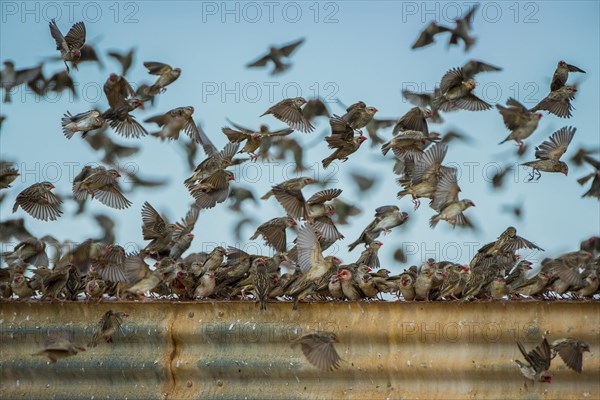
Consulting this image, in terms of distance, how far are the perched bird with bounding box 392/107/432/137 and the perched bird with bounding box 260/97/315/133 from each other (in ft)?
2.95

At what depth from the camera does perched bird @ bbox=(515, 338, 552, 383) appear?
18.9 ft

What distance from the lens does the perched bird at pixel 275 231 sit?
320 inches

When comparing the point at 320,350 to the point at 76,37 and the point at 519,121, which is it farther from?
the point at 76,37

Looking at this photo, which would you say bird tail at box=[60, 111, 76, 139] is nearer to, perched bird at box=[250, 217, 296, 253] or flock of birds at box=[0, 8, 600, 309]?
flock of birds at box=[0, 8, 600, 309]

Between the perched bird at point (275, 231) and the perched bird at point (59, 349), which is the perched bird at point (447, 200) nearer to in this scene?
the perched bird at point (275, 231)

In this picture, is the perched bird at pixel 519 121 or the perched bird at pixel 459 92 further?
the perched bird at pixel 459 92

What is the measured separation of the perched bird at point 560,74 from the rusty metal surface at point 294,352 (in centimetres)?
357

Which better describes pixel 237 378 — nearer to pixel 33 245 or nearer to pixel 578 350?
pixel 578 350

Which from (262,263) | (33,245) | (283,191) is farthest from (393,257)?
(33,245)

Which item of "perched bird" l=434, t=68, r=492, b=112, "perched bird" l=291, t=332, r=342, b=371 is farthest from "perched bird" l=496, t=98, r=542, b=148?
"perched bird" l=291, t=332, r=342, b=371

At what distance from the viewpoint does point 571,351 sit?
19.2 feet

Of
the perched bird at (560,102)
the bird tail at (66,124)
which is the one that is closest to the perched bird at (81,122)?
the bird tail at (66,124)

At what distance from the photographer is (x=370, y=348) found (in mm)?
6191

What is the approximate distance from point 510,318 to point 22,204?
4.66m
